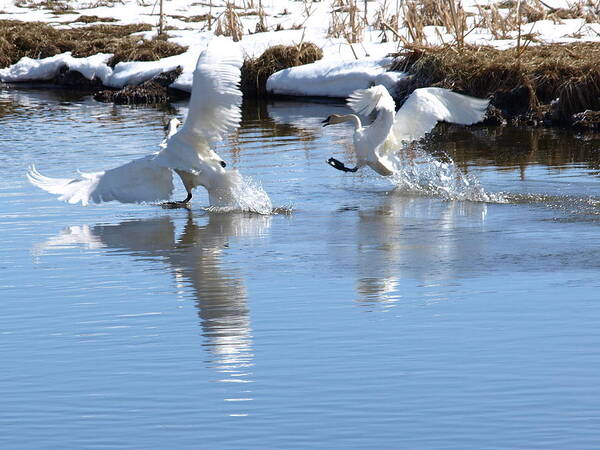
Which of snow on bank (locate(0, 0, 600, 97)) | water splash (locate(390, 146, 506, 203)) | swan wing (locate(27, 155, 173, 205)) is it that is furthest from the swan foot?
snow on bank (locate(0, 0, 600, 97))

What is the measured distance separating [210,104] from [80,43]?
717 inches

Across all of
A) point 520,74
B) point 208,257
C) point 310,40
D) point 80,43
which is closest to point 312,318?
point 208,257

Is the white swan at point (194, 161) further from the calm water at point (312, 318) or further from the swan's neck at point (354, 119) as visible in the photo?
the swan's neck at point (354, 119)

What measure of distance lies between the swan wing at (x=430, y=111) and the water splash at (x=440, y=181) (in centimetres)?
36

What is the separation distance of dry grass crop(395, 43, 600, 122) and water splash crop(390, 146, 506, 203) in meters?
4.18

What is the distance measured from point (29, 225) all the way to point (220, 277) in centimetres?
288

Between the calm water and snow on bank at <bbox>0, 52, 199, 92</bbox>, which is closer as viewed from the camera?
the calm water

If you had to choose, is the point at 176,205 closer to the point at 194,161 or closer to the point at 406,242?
the point at 194,161

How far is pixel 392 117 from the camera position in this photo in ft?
37.3

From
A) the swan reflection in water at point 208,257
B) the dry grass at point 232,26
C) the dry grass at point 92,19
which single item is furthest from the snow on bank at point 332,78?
the dry grass at point 92,19

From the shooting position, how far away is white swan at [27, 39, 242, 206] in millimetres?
9016

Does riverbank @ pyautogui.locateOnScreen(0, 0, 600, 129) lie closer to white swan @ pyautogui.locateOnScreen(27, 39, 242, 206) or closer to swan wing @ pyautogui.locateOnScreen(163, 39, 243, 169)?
white swan @ pyautogui.locateOnScreen(27, 39, 242, 206)

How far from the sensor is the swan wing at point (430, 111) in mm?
11898

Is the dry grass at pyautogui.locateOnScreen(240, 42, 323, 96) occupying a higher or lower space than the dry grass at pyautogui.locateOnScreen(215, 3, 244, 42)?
lower
